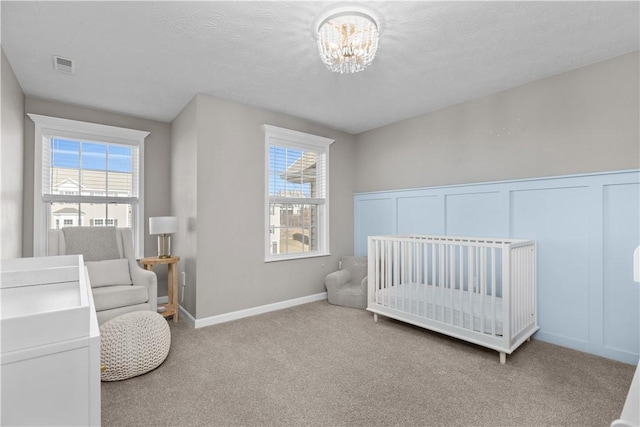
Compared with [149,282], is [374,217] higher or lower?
higher

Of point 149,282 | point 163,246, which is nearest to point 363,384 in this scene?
point 149,282

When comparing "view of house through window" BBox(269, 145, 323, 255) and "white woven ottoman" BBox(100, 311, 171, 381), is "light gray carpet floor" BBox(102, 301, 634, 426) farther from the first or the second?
"view of house through window" BBox(269, 145, 323, 255)

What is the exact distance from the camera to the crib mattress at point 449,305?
2381mm

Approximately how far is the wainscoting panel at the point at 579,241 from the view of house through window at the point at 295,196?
6.14ft

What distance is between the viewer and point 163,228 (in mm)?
3164

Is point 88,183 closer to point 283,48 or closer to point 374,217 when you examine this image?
point 283,48

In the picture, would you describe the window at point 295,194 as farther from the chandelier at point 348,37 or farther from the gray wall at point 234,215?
the chandelier at point 348,37

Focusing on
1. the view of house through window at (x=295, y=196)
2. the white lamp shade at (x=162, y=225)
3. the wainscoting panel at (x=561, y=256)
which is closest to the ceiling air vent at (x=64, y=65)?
the white lamp shade at (x=162, y=225)

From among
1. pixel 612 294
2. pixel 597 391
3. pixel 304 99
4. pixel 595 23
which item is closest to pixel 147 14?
pixel 304 99

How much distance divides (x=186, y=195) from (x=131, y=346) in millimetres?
1703

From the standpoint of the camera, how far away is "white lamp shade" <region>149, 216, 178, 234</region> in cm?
311

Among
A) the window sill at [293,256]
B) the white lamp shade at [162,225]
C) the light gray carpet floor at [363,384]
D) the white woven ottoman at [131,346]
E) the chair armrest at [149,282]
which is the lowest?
the light gray carpet floor at [363,384]

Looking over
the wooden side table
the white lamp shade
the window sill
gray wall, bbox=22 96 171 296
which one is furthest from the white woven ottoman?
gray wall, bbox=22 96 171 296

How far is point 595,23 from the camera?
1.95m
